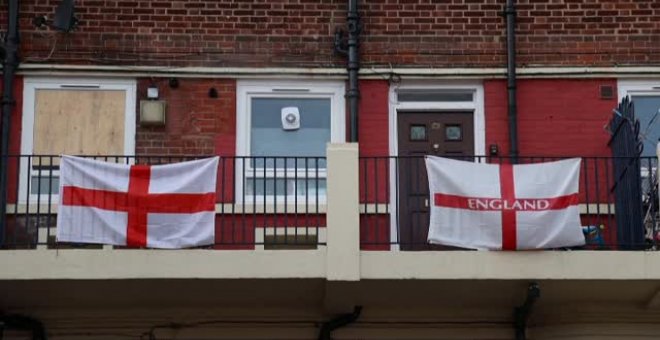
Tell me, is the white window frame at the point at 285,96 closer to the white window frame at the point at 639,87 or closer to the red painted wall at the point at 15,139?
the red painted wall at the point at 15,139

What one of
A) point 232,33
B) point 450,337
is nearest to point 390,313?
point 450,337

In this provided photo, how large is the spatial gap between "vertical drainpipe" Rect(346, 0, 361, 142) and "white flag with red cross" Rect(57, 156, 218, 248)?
2.10 meters

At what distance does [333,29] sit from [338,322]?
3427 mm

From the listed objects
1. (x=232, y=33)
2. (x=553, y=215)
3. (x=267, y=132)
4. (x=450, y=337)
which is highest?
(x=232, y=33)

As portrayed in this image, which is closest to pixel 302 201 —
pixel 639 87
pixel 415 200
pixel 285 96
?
pixel 415 200

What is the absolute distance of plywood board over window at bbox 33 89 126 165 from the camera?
Result: 13648 mm

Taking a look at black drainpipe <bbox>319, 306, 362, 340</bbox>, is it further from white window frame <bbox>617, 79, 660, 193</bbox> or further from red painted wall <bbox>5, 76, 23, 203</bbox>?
white window frame <bbox>617, 79, 660, 193</bbox>

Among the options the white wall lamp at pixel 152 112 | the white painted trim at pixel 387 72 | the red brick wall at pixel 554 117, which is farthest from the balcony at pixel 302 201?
the white painted trim at pixel 387 72

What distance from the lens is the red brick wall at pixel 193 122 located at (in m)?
13.7

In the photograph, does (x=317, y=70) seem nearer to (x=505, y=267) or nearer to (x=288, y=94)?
(x=288, y=94)

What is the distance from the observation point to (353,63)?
1383cm

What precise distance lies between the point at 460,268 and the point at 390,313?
1.20m

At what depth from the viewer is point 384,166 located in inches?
→ 535

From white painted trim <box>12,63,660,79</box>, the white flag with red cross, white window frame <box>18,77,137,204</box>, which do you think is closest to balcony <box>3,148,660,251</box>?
white window frame <box>18,77,137,204</box>
